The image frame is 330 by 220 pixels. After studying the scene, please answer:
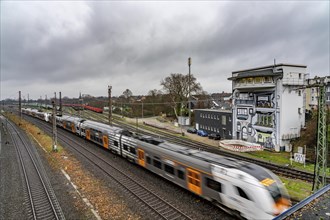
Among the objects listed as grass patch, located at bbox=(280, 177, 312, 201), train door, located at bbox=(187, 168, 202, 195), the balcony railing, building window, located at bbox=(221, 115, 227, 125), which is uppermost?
the balcony railing

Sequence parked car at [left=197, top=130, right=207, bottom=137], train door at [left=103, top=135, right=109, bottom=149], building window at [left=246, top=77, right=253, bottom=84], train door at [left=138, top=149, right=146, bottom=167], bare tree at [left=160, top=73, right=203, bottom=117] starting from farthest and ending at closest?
bare tree at [left=160, top=73, right=203, bottom=117] < parked car at [left=197, top=130, right=207, bottom=137] < building window at [left=246, top=77, right=253, bottom=84] < train door at [left=103, top=135, right=109, bottom=149] < train door at [left=138, top=149, right=146, bottom=167]

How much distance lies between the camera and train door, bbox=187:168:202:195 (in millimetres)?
12047

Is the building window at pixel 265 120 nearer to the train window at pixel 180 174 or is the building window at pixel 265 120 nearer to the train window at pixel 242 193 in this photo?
the train window at pixel 180 174

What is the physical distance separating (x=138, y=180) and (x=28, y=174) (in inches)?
378

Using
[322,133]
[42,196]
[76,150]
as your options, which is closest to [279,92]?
[322,133]

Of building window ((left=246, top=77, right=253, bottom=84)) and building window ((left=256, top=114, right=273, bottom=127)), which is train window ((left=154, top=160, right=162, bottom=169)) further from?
building window ((left=246, top=77, right=253, bottom=84))

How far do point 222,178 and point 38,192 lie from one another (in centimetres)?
1231

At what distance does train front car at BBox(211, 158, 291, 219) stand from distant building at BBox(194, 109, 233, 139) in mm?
29023

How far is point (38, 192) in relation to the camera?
47.3ft

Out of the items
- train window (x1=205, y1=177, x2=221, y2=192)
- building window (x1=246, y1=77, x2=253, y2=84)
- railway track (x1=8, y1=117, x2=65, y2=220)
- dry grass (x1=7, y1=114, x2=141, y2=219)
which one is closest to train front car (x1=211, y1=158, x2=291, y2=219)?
train window (x1=205, y1=177, x2=221, y2=192)

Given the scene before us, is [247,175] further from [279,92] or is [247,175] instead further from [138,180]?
[279,92]

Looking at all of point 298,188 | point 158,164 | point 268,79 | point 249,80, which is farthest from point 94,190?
point 249,80

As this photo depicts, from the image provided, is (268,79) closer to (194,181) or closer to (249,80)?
(249,80)

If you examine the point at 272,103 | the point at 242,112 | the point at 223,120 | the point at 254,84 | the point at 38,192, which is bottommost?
the point at 38,192
